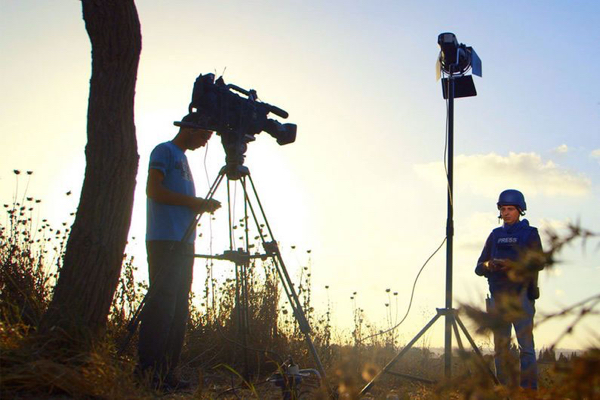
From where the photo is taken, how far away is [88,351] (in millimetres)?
3492

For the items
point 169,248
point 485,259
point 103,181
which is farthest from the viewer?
point 485,259

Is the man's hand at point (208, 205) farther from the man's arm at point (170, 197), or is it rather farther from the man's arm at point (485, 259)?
the man's arm at point (485, 259)

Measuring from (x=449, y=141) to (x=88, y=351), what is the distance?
289 centimetres

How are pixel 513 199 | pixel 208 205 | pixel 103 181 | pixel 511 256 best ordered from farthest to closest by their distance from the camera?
1. pixel 513 199
2. pixel 511 256
3. pixel 208 205
4. pixel 103 181

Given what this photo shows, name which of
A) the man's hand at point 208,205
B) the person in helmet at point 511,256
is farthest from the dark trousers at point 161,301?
the person in helmet at point 511,256

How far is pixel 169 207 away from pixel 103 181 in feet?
1.80

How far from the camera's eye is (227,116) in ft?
14.0

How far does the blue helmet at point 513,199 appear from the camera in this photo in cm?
536

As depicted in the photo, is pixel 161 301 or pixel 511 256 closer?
pixel 161 301

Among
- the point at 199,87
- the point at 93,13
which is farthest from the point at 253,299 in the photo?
the point at 93,13

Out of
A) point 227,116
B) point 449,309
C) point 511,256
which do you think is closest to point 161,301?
point 227,116

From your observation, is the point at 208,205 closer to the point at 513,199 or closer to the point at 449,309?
the point at 449,309

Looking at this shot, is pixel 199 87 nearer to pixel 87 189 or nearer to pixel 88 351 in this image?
pixel 87 189

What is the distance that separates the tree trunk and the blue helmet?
308 cm
